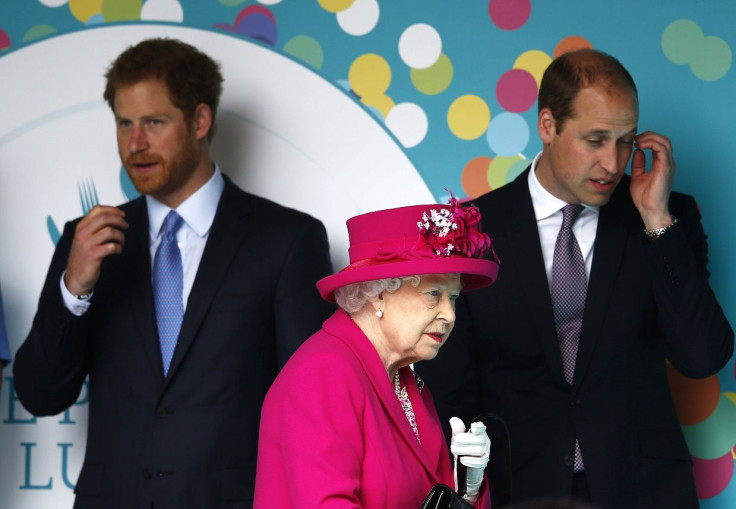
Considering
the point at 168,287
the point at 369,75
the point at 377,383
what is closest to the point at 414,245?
the point at 377,383

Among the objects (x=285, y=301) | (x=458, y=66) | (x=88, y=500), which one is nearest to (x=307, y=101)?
(x=458, y=66)

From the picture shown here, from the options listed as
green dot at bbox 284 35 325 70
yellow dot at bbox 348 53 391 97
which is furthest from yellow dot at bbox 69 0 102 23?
yellow dot at bbox 348 53 391 97

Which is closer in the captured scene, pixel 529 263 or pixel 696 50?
pixel 529 263

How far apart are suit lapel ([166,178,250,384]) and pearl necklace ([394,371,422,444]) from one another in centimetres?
93

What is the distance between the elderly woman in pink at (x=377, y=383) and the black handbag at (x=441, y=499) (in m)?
0.07

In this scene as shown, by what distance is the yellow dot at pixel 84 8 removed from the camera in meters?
4.05

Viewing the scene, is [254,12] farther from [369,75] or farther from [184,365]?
[184,365]

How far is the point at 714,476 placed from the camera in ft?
12.3

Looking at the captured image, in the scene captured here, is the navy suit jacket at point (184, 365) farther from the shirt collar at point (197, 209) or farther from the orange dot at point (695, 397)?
the orange dot at point (695, 397)

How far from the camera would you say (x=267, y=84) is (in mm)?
3982

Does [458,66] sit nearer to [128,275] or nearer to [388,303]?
[128,275]

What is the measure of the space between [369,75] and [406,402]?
1638 millimetres

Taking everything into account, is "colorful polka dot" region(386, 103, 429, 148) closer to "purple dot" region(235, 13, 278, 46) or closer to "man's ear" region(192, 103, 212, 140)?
"purple dot" region(235, 13, 278, 46)

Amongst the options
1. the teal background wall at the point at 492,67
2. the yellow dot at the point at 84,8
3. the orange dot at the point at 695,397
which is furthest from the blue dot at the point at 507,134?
the yellow dot at the point at 84,8
